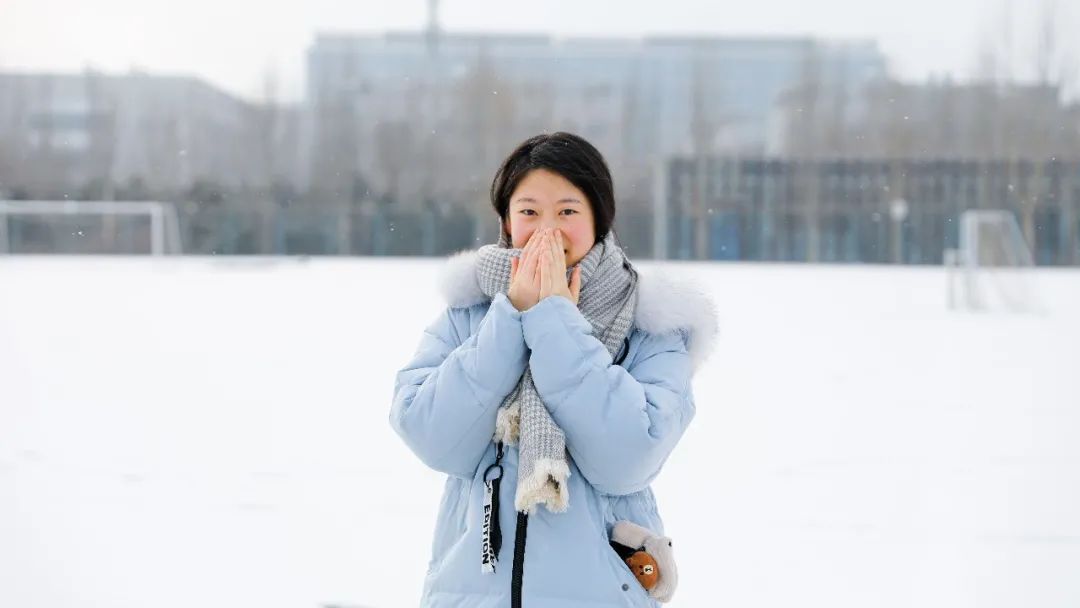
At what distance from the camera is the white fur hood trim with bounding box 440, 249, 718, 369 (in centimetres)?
145

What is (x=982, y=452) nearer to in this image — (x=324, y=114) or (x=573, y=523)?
(x=573, y=523)

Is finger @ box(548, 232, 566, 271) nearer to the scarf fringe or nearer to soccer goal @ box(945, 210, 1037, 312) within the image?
the scarf fringe

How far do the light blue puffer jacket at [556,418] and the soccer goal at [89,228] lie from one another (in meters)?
24.5

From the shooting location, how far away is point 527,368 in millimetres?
1381

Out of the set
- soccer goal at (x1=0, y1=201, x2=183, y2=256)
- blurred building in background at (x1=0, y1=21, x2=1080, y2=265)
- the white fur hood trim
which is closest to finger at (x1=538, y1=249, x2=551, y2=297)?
the white fur hood trim

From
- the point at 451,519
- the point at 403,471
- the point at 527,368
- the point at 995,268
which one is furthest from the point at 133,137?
the point at 527,368

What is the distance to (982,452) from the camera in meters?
5.23

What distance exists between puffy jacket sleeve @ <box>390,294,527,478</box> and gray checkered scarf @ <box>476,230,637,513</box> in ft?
0.12

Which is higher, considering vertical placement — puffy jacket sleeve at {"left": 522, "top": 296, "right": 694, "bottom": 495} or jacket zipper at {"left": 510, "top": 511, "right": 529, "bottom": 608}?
puffy jacket sleeve at {"left": 522, "top": 296, "right": 694, "bottom": 495}

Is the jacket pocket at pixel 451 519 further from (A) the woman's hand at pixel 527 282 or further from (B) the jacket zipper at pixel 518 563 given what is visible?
(A) the woman's hand at pixel 527 282

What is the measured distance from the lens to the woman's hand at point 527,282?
1355 millimetres

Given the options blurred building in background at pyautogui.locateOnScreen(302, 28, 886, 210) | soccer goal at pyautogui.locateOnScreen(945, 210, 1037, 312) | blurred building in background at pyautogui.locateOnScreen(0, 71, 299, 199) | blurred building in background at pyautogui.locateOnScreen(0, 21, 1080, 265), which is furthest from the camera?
blurred building in background at pyautogui.locateOnScreen(0, 71, 299, 199)

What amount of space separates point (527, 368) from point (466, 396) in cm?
10

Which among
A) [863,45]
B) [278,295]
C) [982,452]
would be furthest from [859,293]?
[863,45]
